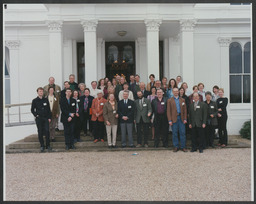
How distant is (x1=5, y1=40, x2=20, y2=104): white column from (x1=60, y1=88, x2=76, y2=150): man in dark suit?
5653mm

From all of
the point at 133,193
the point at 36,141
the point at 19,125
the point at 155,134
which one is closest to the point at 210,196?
the point at 133,193

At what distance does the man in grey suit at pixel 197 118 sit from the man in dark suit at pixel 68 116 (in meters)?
3.85

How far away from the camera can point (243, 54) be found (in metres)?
13.4

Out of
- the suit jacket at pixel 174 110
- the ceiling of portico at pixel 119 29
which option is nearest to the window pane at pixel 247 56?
the ceiling of portico at pixel 119 29

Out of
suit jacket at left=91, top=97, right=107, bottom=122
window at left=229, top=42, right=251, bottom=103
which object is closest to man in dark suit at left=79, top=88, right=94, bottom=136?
suit jacket at left=91, top=97, right=107, bottom=122

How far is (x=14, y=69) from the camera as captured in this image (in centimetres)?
1330

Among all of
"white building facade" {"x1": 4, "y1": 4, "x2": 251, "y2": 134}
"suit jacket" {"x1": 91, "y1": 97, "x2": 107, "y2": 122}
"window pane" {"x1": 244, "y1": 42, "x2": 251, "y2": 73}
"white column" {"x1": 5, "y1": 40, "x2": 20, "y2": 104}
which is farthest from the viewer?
"window pane" {"x1": 244, "y1": 42, "x2": 251, "y2": 73}

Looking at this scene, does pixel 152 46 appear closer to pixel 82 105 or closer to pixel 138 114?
pixel 138 114

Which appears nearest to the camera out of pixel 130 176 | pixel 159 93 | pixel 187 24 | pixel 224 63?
pixel 130 176

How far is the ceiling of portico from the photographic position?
455 inches

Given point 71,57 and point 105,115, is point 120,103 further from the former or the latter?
point 71,57

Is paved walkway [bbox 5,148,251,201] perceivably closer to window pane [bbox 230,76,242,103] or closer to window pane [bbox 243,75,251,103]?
window pane [bbox 230,76,242,103]

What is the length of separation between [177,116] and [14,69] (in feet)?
29.1

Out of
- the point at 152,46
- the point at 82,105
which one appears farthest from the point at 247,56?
the point at 82,105
